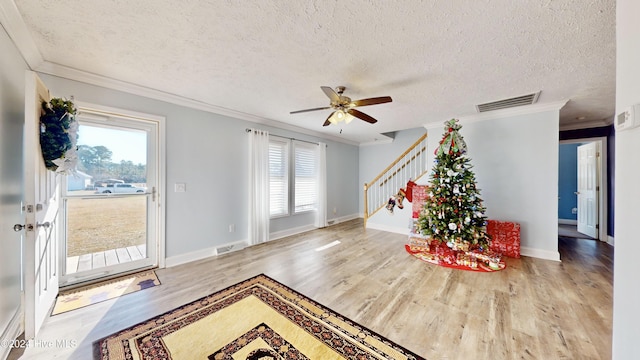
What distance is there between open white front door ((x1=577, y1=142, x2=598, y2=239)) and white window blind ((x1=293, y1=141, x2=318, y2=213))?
5.66m

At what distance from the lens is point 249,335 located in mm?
1682

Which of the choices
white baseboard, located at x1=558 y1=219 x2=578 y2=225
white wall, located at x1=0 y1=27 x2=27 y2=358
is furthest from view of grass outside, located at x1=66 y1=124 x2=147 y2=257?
white baseboard, located at x1=558 y1=219 x2=578 y2=225

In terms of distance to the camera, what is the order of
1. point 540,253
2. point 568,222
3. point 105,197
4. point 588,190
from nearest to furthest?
point 105,197, point 540,253, point 588,190, point 568,222

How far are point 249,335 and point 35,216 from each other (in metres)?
1.85

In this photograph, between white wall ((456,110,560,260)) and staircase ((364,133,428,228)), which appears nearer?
white wall ((456,110,560,260))

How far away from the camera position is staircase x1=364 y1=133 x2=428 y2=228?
4949 millimetres

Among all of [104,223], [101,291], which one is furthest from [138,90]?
[101,291]

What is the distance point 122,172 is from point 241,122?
1.82 meters

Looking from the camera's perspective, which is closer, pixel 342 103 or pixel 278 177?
pixel 342 103

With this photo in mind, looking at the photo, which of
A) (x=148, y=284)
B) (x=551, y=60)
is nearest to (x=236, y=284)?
(x=148, y=284)

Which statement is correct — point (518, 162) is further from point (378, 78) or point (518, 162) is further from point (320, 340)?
point (320, 340)

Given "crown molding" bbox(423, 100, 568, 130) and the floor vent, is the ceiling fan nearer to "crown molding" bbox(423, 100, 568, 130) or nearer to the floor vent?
"crown molding" bbox(423, 100, 568, 130)

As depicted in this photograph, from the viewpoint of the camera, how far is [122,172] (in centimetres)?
270

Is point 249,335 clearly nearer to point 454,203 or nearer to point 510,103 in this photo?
point 454,203
